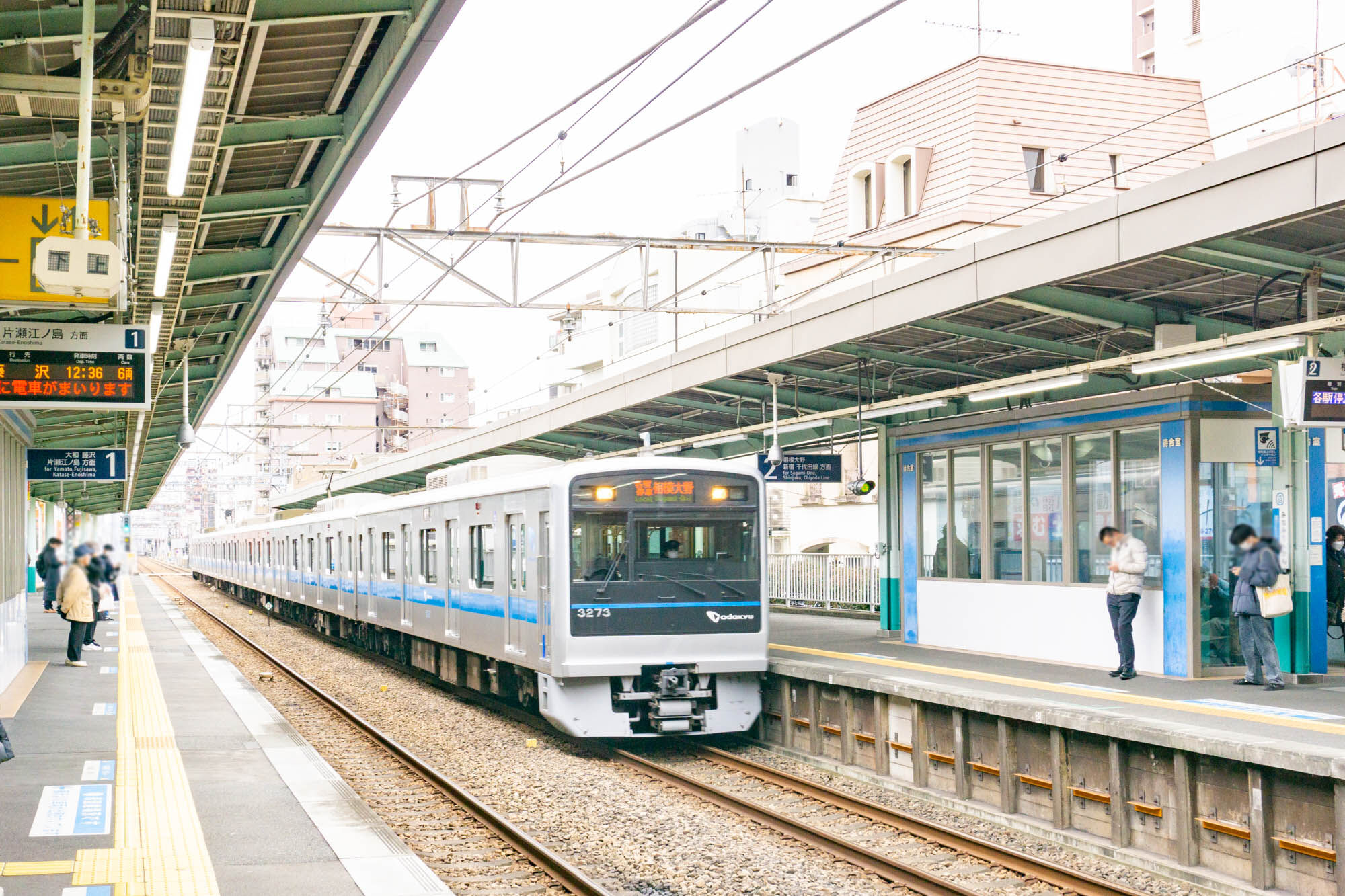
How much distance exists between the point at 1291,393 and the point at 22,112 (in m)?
7.99

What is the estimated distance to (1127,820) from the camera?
26.5ft

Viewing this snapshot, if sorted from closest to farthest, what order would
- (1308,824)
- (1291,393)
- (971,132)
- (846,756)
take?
(1308,824)
(1291,393)
(846,756)
(971,132)

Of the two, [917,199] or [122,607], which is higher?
[917,199]

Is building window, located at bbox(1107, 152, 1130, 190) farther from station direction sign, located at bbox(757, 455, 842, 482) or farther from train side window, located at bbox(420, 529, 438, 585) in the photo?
train side window, located at bbox(420, 529, 438, 585)

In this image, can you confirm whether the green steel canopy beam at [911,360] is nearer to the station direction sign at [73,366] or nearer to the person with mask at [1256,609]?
the person with mask at [1256,609]

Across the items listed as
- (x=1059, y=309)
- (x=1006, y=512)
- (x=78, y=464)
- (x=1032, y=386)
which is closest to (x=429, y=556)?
(x=78, y=464)

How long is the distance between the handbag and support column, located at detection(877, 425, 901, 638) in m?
6.00

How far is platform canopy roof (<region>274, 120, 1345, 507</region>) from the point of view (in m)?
8.08

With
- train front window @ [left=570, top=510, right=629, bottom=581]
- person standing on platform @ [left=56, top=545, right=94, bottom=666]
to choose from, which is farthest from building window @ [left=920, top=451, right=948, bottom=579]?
person standing on platform @ [left=56, top=545, right=94, bottom=666]

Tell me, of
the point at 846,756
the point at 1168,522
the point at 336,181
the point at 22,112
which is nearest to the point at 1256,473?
the point at 1168,522

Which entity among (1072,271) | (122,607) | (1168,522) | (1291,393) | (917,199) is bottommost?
(122,607)

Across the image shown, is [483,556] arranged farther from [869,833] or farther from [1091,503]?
[869,833]

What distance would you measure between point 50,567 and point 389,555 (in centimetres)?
548

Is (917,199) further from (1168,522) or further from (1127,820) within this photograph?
(1127,820)
